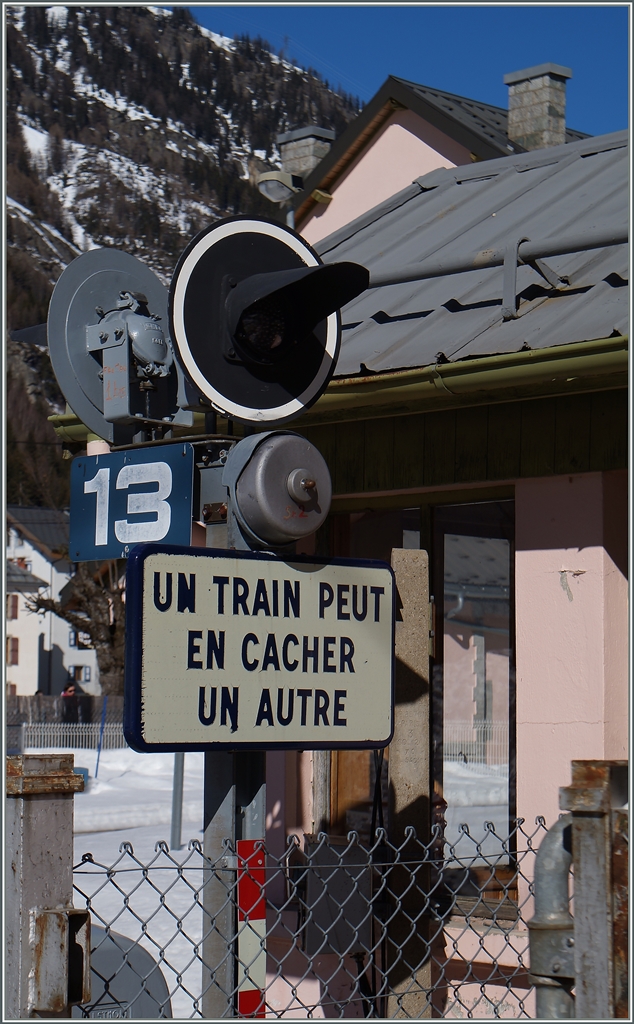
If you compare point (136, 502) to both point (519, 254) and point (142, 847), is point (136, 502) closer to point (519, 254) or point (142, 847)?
point (519, 254)

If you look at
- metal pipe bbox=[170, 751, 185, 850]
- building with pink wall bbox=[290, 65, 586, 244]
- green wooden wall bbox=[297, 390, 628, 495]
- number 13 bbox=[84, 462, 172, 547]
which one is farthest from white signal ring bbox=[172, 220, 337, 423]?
metal pipe bbox=[170, 751, 185, 850]

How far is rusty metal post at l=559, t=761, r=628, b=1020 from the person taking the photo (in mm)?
2189

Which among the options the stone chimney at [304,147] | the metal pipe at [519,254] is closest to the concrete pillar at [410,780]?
the metal pipe at [519,254]

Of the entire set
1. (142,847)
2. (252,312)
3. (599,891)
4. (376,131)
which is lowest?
(142,847)

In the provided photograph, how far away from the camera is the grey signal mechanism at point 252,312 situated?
3.02 m

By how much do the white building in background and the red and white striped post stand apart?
55.9 m

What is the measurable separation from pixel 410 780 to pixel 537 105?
336 inches

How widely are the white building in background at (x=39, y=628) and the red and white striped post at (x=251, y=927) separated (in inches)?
2201

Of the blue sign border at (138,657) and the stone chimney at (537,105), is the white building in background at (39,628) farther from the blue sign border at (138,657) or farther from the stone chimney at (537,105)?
the blue sign border at (138,657)

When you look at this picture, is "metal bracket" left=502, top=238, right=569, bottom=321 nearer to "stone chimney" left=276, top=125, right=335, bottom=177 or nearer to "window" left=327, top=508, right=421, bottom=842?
"window" left=327, top=508, right=421, bottom=842

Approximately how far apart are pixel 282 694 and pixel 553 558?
8.63ft

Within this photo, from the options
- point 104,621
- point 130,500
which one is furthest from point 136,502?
point 104,621

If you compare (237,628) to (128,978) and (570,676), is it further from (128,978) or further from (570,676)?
(128,978)

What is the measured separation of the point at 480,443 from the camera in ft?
17.9
